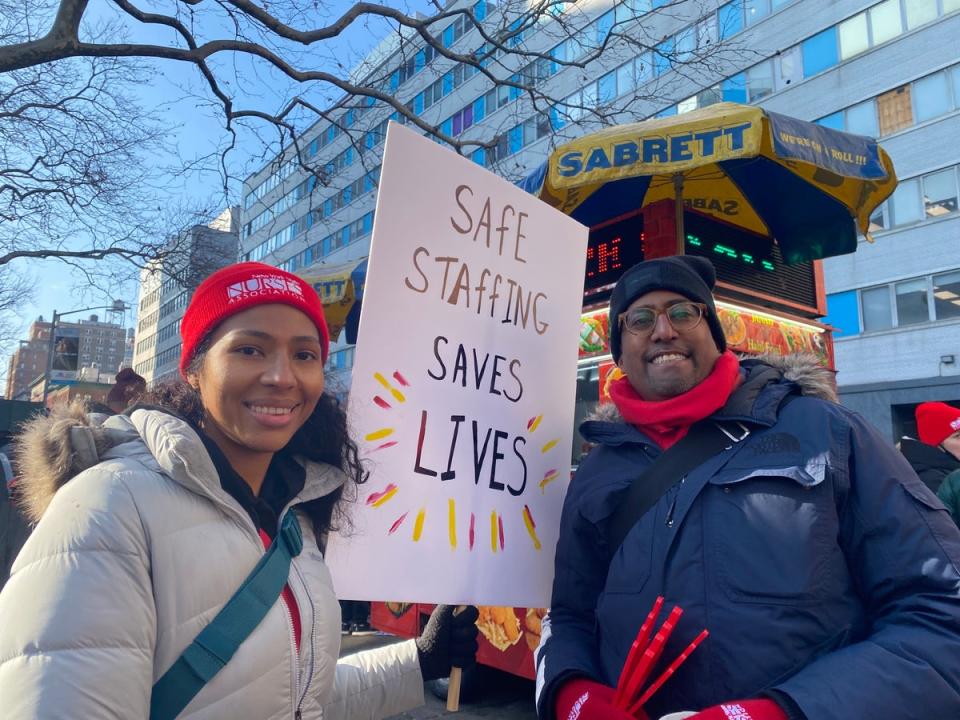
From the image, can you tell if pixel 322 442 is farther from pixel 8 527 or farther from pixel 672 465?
pixel 8 527

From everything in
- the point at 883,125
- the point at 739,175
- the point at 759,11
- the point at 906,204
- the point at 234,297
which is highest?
the point at 759,11

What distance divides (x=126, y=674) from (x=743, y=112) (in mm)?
4284

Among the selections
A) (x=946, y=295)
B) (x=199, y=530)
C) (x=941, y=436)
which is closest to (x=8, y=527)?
(x=199, y=530)

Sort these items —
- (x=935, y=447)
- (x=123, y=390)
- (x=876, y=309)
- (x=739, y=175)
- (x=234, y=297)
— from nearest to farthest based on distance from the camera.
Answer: (x=234, y=297)
(x=935, y=447)
(x=123, y=390)
(x=739, y=175)
(x=876, y=309)

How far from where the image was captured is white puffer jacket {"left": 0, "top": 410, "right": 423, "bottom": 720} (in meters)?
1.02

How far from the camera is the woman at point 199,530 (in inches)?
41.0

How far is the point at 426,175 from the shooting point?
1888 mm

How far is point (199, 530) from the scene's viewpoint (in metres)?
1.26

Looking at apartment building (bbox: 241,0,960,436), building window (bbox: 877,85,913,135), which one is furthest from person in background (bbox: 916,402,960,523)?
building window (bbox: 877,85,913,135)

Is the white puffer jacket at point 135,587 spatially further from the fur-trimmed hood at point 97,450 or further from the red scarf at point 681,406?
the red scarf at point 681,406

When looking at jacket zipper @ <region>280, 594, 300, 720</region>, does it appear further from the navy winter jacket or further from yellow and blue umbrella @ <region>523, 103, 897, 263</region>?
yellow and blue umbrella @ <region>523, 103, 897, 263</region>

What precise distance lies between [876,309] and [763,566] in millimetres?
19783

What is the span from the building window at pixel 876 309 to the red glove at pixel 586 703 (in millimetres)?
19636

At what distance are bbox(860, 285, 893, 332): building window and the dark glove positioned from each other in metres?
19.6
